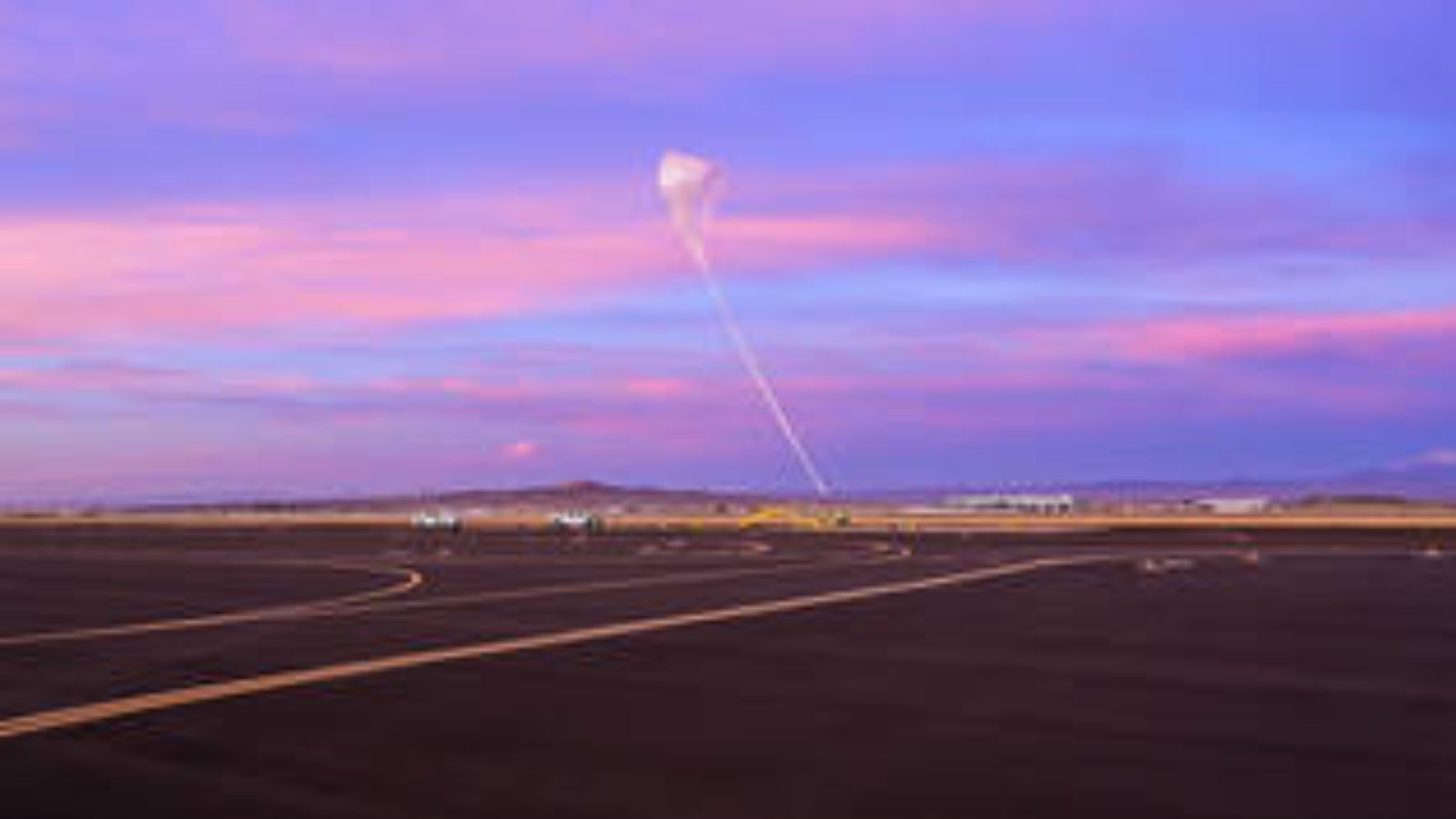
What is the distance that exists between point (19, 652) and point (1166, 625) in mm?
18044

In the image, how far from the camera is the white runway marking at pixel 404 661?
1556 centimetres

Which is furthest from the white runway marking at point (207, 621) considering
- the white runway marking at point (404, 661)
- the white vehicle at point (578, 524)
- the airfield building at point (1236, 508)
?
the airfield building at point (1236, 508)

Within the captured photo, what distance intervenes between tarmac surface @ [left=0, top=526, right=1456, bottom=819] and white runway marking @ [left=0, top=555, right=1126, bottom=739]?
0.09 m

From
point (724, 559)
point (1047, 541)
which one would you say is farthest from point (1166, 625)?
point (1047, 541)

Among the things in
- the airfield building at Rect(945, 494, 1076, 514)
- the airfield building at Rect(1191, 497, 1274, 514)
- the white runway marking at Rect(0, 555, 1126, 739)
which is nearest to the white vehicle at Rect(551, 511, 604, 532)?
the airfield building at Rect(945, 494, 1076, 514)

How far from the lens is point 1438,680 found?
17.9 metres

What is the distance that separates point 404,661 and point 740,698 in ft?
19.4

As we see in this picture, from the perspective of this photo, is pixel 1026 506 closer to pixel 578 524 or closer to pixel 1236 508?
pixel 1236 508

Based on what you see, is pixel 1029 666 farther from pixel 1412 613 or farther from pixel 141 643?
pixel 141 643

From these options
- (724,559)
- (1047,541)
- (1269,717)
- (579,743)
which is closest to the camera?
(579,743)

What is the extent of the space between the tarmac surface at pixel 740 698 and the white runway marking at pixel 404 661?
9cm

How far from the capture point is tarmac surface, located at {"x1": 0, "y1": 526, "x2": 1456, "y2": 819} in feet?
38.1

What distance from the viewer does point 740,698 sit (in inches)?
655

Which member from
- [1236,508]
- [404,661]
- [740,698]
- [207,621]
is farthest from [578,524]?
[740,698]
